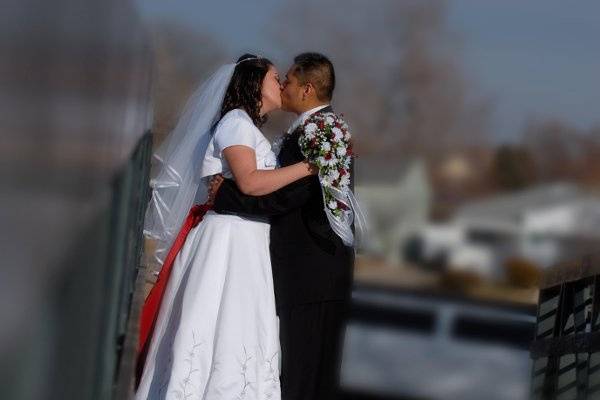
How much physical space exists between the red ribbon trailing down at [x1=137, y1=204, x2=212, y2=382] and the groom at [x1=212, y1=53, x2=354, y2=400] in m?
0.17

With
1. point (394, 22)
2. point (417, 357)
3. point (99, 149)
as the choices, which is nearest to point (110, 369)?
point (99, 149)

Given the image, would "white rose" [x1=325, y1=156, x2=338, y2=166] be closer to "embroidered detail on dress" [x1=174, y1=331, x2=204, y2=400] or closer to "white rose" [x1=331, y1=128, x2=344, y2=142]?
"white rose" [x1=331, y1=128, x2=344, y2=142]

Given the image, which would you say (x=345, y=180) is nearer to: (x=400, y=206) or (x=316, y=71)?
(x=316, y=71)

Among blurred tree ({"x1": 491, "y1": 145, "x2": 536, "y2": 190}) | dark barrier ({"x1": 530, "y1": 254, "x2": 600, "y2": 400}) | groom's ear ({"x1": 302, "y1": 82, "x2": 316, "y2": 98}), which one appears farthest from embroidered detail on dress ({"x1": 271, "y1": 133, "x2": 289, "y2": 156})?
blurred tree ({"x1": 491, "y1": 145, "x2": 536, "y2": 190})

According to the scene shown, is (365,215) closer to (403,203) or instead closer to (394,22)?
(403,203)

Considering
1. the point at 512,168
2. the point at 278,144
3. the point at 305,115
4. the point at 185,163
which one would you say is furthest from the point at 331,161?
the point at 512,168

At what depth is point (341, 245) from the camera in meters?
3.84

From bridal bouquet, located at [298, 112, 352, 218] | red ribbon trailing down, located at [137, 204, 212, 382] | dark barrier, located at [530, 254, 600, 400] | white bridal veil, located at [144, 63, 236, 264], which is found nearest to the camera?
bridal bouquet, located at [298, 112, 352, 218]

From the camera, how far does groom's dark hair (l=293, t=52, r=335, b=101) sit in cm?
359

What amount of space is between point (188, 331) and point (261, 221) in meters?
0.37

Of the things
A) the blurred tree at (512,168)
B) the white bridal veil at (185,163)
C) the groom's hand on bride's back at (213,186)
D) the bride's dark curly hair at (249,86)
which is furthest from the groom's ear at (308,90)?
the blurred tree at (512,168)

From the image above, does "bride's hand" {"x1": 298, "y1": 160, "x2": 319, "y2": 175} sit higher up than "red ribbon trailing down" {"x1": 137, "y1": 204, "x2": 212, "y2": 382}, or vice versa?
"bride's hand" {"x1": 298, "y1": 160, "x2": 319, "y2": 175}

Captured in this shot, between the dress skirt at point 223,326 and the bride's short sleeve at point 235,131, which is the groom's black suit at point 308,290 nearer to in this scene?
the dress skirt at point 223,326

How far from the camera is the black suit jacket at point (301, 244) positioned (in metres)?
3.68
